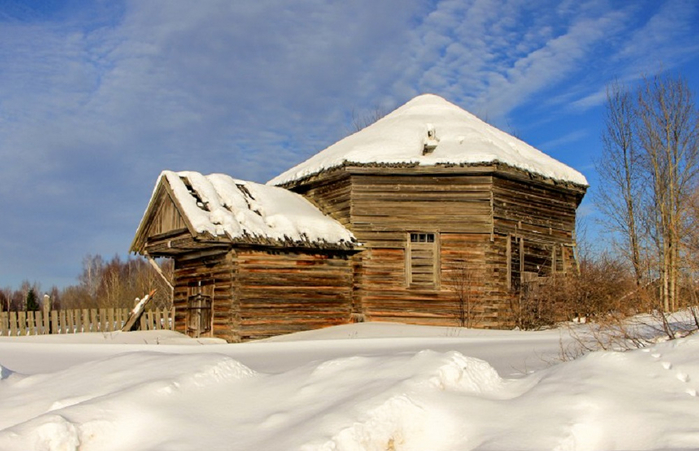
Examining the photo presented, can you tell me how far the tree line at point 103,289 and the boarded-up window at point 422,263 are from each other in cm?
2665

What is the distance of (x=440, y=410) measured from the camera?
5.05 m

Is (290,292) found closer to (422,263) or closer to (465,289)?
(422,263)

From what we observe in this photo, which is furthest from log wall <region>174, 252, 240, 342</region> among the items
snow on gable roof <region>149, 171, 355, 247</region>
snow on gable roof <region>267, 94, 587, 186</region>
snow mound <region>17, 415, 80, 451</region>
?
snow mound <region>17, 415, 80, 451</region>

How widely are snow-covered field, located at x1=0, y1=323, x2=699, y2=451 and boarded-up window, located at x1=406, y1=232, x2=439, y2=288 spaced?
1333cm

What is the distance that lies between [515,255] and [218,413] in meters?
16.2

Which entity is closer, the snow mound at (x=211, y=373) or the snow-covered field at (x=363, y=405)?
the snow-covered field at (x=363, y=405)

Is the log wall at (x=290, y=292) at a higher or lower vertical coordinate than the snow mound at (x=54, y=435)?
higher

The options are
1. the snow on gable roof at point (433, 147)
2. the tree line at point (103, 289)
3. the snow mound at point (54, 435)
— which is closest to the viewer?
the snow mound at point (54, 435)

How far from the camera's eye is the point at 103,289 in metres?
66.9

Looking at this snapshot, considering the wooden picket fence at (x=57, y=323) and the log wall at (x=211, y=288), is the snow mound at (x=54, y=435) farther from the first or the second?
the wooden picket fence at (x=57, y=323)

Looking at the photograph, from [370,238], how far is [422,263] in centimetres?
173

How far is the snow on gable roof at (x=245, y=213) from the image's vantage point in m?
17.5

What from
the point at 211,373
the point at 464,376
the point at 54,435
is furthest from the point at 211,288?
the point at 464,376

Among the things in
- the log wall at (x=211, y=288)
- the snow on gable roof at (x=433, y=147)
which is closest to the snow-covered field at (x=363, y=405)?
the log wall at (x=211, y=288)
